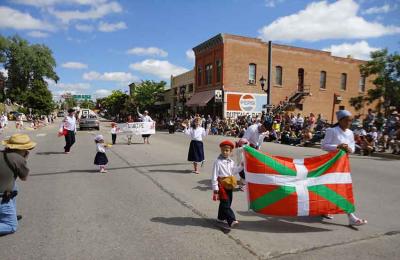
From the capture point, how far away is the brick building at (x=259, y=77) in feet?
124

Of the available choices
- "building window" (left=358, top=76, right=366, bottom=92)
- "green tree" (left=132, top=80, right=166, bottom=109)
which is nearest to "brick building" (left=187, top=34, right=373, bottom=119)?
"building window" (left=358, top=76, right=366, bottom=92)

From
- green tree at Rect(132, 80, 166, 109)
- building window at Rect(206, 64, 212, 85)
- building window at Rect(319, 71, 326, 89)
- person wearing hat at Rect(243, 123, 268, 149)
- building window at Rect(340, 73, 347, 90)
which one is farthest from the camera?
green tree at Rect(132, 80, 166, 109)

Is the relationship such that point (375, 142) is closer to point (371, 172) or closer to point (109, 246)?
point (371, 172)

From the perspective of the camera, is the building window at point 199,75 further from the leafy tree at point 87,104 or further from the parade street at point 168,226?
the leafy tree at point 87,104

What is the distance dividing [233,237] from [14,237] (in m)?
2.95

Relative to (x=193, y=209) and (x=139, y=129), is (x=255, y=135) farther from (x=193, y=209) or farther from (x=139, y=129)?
(x=139, y=129)

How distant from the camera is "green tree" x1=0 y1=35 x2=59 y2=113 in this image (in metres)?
71.6

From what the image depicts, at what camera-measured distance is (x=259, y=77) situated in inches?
1532

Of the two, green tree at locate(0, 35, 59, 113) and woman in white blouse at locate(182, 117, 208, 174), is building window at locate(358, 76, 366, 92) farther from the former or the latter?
green tree at locate(0, 35, 59, 113)

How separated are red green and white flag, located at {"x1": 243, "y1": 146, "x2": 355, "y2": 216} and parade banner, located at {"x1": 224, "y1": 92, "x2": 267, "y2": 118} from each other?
103 ft

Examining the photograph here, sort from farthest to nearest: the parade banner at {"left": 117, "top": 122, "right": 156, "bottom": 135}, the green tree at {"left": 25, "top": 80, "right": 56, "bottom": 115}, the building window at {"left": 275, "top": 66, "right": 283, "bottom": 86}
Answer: the green tree at {"left": 25, "top": 80, "right": 56, "bottom": 115} < the building window at {"left": 275, "top": 66, "right": 283, "bottom": 86} < the parade banner at {"left": 117, "top": 122, "right": 156, "bottom": 135}

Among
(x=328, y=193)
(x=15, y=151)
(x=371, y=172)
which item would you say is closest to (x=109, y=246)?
(x=15, y=151)

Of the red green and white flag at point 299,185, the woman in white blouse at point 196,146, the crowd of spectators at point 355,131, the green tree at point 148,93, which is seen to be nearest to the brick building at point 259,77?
the crowd of spectators at point 355,131

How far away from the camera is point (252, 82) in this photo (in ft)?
127
